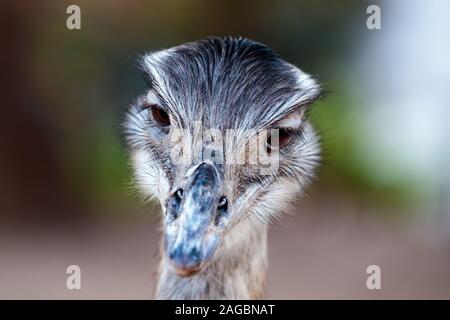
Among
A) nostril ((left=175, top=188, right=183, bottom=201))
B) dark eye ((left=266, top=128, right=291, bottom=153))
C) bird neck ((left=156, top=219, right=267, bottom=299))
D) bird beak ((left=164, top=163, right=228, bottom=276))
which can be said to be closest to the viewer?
bird beak ((left=164, top=163, right=228, bottom=276))

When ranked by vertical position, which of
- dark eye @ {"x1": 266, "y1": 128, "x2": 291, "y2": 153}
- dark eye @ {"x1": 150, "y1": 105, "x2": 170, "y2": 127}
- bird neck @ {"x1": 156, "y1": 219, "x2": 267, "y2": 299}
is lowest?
bird neck @ {"x1": 156, "y1": 219, "x2": 267, "y2": 299}

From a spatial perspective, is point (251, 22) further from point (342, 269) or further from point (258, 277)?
point (258, 277)

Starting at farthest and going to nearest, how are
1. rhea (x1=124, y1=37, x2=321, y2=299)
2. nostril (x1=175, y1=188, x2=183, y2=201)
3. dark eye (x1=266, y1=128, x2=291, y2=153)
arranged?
dark eye (x1=266, y1=128, x2=291, y2=153) < rhea (x1=124, y1=37, x2=321, y2=299) < nostril (x1=175, y1=188, x2=183, y2=201)

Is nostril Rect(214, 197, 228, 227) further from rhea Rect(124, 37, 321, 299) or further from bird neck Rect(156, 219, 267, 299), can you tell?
bird neck Rect(156, 219, 267, 299)

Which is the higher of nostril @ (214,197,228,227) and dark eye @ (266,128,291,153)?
dark eye @ (266,128,291,153)

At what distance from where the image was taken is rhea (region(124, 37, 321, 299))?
76.0 inches

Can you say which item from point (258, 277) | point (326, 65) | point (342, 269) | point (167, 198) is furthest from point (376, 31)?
point (167, 198)

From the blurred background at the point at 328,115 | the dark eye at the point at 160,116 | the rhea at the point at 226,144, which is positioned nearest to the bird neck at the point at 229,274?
the rhea at the point at 226,144

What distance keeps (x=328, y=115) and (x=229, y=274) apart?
3.57 m

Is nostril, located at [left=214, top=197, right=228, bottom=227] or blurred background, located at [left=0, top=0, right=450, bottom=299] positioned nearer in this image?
nostril, located at [left=214, top=197, right=228, bottom=227]

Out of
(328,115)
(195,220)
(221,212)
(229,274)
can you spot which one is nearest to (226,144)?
Answer: (221,212)

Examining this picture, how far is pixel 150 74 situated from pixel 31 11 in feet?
15.7

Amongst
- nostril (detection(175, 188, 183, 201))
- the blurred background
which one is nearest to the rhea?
nostril (detection(175, 188, 183, 201))

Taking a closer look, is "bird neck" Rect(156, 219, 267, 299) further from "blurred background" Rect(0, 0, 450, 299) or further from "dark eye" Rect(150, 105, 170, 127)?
"blurred background" Rect(0, 0, 450, 299)
